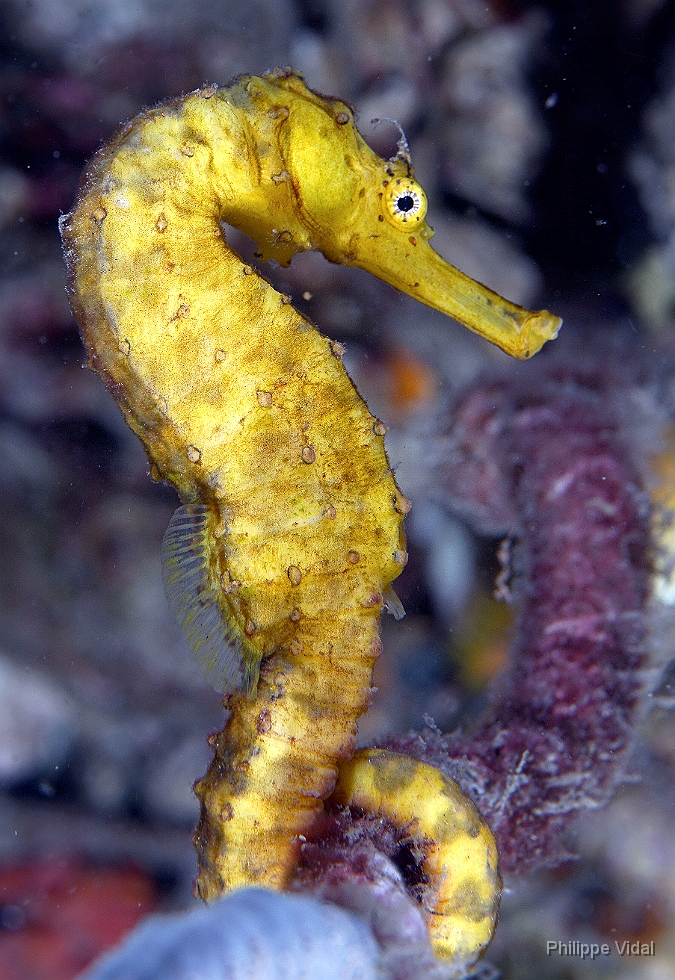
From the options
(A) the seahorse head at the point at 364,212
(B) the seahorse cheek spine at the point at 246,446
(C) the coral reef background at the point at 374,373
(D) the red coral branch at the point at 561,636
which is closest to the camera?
(B) the seahorse cheek spine at the point at 246,446

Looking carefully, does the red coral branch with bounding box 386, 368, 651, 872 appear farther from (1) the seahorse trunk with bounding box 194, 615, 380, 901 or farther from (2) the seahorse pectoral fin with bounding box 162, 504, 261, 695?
(2) the seahorse pectoral fin with bounding box 162, 504, 261, 695

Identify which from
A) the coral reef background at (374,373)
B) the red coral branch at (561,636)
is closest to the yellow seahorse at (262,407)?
the red coral branch at (561,636)

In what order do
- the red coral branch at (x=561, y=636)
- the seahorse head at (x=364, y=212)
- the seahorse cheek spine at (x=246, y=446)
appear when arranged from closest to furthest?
the seahorse cheek spine at (x=246, y=446), the seahorse head at (x=364, y=212), the red coral branch at (x=561, y=636)

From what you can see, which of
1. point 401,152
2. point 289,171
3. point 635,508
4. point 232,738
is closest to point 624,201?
point 635,508

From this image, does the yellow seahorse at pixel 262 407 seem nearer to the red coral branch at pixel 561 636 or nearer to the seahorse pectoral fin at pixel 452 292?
the seahorse pectoral fin at pixel 452 292

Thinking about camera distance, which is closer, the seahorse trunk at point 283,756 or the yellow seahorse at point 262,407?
the yellow seahorse at point 262,407

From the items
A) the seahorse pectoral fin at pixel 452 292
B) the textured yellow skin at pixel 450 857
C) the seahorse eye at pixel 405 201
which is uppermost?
the seahorse eye at pixel 405 201

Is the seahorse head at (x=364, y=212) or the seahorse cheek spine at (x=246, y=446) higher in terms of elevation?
the seahorse head at (x=364, y=212)
